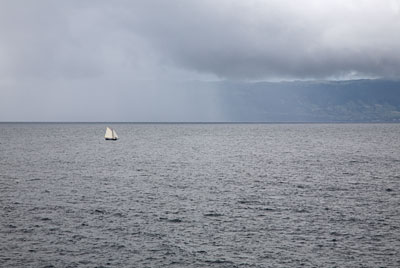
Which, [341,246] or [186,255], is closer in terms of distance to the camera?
[186,255]

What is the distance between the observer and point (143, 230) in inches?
1604

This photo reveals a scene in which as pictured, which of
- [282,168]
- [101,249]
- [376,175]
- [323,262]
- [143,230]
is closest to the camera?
[323,262]

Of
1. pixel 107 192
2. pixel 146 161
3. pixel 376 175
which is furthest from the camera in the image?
pixel 146 161

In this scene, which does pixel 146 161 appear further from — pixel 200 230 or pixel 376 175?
pixel 200 230

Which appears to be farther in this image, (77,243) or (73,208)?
(73,208)

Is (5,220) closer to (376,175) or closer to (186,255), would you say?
(186,255)

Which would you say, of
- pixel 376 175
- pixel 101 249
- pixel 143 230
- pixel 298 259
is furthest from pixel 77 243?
pixel 376 175

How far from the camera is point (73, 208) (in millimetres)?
49844

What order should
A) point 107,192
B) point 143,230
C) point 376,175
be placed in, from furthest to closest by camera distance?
point 376,175, point 107,192, point 143,230

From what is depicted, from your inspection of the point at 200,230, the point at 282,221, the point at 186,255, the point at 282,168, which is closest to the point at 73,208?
the point at 200,230

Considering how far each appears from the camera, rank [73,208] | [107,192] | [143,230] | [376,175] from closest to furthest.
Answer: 1. [143,230]
2. [73,208]
3. [107,192]
4. [376,175]

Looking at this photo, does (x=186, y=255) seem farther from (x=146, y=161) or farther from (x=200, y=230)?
(x=146, y=161)

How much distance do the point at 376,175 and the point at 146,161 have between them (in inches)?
2197

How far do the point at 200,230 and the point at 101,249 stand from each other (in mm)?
10171
